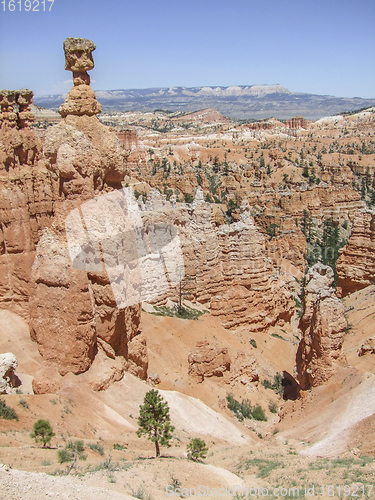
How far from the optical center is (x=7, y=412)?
9.88m

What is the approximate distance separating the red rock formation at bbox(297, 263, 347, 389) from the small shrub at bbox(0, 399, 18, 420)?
39.3ft

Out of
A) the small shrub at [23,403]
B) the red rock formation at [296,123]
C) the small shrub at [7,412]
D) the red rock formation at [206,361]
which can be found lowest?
the red rock formation at [206,361]

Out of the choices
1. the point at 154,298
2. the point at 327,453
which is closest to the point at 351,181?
the point at 154,298

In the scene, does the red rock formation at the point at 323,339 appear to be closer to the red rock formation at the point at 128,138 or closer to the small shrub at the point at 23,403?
the small shrub at the point at 23,403

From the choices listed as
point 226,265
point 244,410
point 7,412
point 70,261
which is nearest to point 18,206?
point 70,261

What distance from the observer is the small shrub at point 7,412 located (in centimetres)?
981

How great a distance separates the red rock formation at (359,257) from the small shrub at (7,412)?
24.7 m

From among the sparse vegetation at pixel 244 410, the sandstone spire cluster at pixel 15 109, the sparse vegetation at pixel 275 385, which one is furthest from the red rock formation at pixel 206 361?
the sandstone spire cluster at pixel 15 109

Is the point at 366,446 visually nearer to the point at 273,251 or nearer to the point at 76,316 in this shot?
the point at 76,316

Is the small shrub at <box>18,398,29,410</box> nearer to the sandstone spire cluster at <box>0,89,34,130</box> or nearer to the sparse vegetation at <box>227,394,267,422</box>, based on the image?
the sandstone spire cluster at <box>0,89,34,130</box>

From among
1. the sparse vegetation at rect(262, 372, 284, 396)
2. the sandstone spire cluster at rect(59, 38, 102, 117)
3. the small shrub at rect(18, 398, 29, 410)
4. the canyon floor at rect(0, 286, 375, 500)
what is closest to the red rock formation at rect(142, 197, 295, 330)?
the canyon floor at rect(0, 286, 375, 500)

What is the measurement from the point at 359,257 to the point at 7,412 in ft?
82.2

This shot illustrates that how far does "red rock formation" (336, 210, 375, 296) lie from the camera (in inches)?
1129

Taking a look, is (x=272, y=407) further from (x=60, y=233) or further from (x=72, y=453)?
(x=60, y=233)
